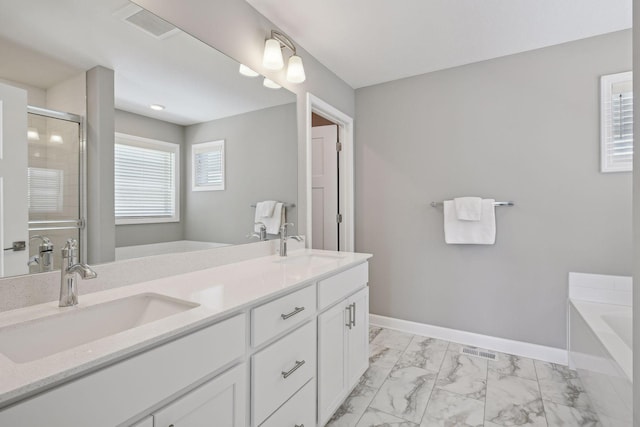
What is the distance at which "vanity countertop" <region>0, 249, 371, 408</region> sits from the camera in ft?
2.01

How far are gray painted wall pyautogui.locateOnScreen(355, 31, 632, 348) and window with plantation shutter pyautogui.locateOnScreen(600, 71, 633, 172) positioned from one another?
53 millimetres

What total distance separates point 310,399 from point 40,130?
1.51 m

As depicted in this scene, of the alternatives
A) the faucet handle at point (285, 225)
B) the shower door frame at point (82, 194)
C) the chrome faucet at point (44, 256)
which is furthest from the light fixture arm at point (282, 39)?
the chrome faucet at point (44, 256)

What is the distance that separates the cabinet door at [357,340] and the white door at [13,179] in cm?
148

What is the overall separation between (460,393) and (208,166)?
2.06 m

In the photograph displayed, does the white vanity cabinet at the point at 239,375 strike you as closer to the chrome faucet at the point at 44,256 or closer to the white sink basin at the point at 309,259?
the white sink basin at the point at 309,259

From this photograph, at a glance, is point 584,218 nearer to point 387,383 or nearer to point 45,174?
point 387,383

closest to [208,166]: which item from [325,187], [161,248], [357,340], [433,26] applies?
[161,248]

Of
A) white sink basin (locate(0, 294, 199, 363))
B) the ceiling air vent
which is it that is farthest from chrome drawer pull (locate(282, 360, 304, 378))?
the ceiling air vent

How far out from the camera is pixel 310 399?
1.42 meters

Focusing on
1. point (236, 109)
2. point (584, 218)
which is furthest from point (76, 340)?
point (584, 218)

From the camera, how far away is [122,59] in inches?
50.2

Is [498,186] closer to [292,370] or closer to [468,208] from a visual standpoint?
[468,208]

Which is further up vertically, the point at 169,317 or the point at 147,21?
the point at 147,21
